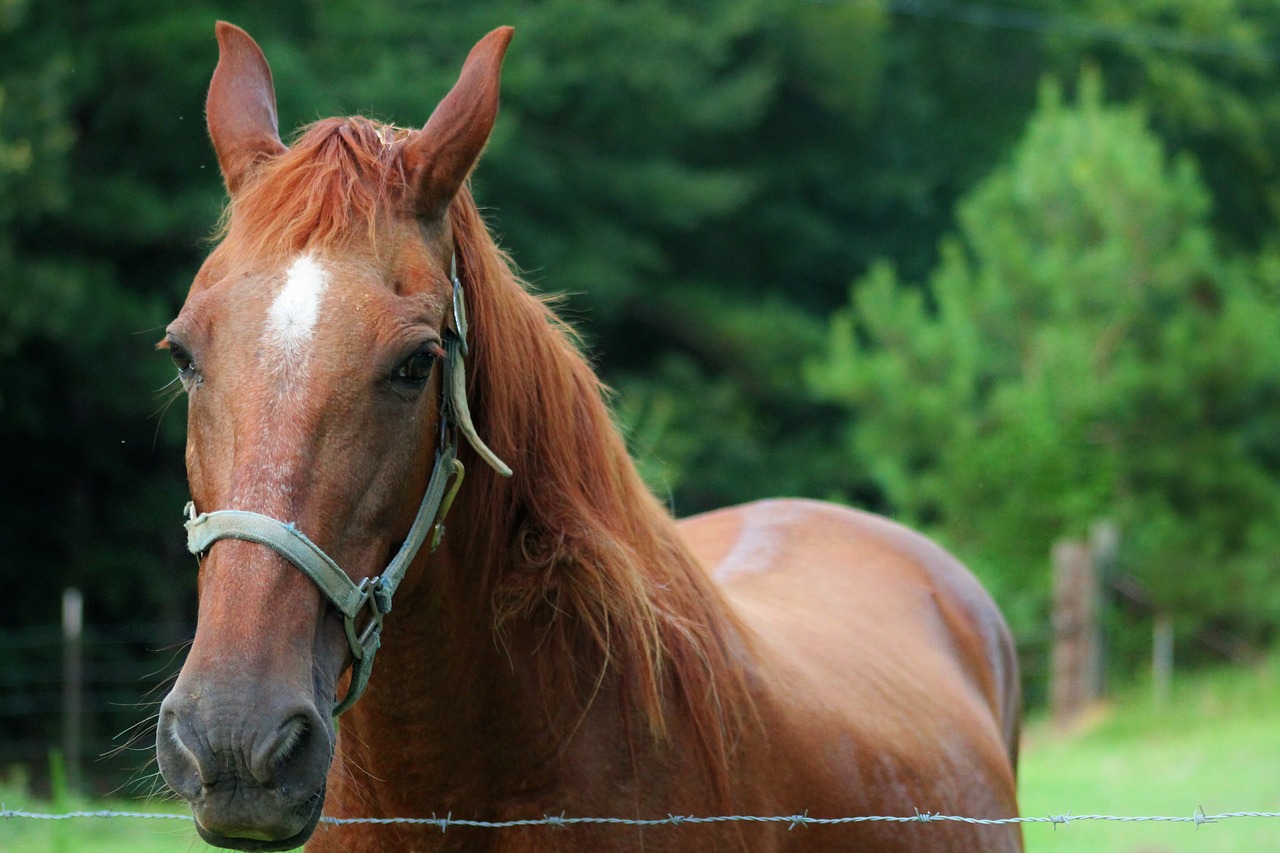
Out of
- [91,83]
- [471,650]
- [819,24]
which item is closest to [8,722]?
[91,83]

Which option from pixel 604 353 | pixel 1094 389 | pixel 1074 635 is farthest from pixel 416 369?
pixel 604 353

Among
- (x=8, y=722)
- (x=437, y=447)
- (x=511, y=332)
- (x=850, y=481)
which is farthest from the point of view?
(x=850, y=481)

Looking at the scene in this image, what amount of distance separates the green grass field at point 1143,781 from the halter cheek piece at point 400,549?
80 cm

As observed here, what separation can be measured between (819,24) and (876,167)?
2.99 meters

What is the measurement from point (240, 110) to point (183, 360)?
569mm

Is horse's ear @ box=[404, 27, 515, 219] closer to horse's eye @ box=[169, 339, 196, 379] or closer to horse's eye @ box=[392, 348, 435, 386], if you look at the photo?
horse's eye @ box=[392, 348, 435, 386]

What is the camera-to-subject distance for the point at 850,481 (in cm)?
2144

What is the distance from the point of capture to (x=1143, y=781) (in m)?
9.20

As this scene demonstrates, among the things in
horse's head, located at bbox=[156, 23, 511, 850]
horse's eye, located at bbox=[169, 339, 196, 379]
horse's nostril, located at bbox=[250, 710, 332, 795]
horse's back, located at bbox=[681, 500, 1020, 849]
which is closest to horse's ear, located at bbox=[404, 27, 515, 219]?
horse's head, located at bbox=[156, 23, 511, 850]

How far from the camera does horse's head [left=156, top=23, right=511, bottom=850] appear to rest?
68.7 inches

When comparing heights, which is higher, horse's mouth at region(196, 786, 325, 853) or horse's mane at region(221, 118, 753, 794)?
horse's mane at region(221, 118, 753, 794)

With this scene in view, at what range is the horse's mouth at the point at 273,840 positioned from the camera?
5.85 feet

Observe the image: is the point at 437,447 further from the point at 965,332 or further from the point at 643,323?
the point at 643,323

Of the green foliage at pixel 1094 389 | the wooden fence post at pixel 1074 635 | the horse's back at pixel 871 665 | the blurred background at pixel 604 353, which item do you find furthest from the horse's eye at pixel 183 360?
the green foliage at pixel 1094 389
